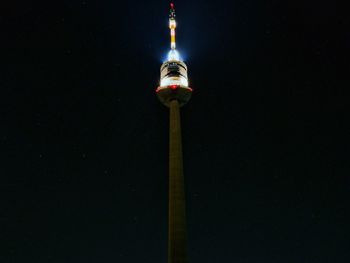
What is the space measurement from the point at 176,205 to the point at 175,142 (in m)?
8.22

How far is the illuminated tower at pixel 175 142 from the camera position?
4269cm

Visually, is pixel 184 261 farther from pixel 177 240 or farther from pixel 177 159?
pixel 177 159

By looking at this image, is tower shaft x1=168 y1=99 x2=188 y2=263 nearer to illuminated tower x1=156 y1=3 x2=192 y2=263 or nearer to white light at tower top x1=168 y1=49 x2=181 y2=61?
illuminated tower x1=156 y1=3 x2=192 y2=263

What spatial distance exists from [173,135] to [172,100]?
8165 mm

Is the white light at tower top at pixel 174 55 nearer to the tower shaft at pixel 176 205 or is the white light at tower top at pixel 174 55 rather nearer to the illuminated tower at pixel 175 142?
the illuminated tower at pixel 175 142

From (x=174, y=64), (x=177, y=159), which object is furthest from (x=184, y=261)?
(x=174, y=64)

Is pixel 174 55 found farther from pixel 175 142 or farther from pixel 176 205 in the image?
pixel 176 205

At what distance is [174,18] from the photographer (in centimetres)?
6619

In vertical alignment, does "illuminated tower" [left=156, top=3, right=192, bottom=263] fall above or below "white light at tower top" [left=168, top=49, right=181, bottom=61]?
below

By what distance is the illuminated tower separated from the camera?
42688 millimetres

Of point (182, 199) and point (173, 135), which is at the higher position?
point (173, 135)

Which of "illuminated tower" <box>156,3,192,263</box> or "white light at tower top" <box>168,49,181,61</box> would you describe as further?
"white light at tower top" <box>168,49,181,61</box>

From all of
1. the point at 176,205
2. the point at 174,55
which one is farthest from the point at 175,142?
the point at 174,55

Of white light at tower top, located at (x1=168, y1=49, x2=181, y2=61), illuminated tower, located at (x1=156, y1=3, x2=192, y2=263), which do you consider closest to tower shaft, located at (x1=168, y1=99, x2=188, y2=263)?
illuminated tower, located at (x1=156, y1=3, x2=192, y2=263)
